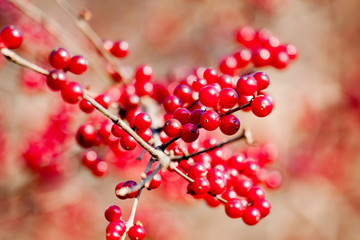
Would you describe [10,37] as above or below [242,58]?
below

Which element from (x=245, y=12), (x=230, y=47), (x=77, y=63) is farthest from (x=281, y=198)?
(x=77, y=63)

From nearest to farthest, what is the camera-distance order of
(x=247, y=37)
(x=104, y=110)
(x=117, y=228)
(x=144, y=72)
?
(x=104, y=110)
(x=117, y=228)
(x=144, y=72)
(x=247, y=37)

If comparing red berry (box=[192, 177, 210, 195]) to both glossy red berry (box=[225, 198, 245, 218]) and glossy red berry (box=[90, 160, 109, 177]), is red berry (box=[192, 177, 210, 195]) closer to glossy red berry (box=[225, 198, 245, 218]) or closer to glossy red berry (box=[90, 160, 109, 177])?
glossy red berry (box=[225, 198, 245, 218])

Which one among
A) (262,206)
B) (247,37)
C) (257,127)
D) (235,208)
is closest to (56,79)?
(235,208)

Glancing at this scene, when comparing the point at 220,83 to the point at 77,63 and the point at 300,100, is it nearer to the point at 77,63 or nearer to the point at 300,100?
the point at 77,63

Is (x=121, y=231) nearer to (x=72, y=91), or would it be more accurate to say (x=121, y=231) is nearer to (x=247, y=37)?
(x=72, y=91)

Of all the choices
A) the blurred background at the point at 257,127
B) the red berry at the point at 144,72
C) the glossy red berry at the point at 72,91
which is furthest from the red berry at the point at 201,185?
the blurred background at the point at 257,127
